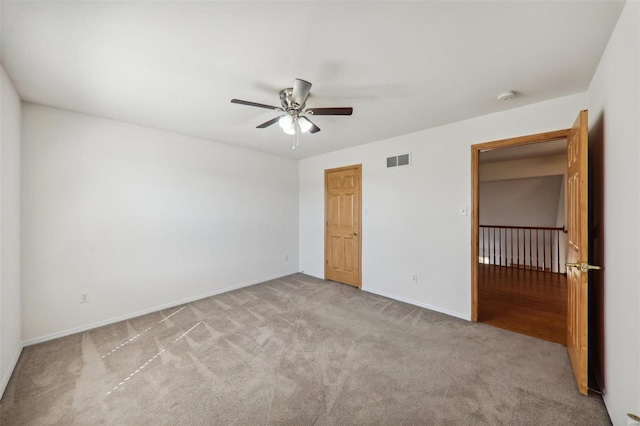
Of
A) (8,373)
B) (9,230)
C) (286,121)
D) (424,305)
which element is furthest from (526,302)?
(9,230)

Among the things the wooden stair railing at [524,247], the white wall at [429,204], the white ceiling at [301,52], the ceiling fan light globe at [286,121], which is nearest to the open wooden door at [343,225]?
the white wall at [429,204]

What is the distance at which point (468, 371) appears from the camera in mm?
2039

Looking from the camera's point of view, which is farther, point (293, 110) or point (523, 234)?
point (523, 234)

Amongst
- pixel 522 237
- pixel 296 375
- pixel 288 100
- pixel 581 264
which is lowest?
pixel 296 375

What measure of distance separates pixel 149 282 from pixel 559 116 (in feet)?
17.0

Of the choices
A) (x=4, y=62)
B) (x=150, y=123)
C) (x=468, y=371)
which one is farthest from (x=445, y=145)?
(x=4, y=62)

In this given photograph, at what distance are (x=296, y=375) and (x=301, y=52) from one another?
2.53 metres

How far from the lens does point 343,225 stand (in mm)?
4484

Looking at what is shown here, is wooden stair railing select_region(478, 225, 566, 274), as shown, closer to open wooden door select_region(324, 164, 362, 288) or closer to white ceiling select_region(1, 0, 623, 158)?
open wooden door select_region(324, 164, 362, 288)

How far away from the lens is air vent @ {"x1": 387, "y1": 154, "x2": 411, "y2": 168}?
11.7ft

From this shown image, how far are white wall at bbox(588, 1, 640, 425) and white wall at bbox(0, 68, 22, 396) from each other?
13.6 ft

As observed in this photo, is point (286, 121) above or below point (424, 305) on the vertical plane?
above

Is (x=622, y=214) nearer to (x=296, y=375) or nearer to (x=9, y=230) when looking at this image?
(x=296, y=375)

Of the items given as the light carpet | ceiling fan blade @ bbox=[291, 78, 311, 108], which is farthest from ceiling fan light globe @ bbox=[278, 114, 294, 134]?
the light carpet
